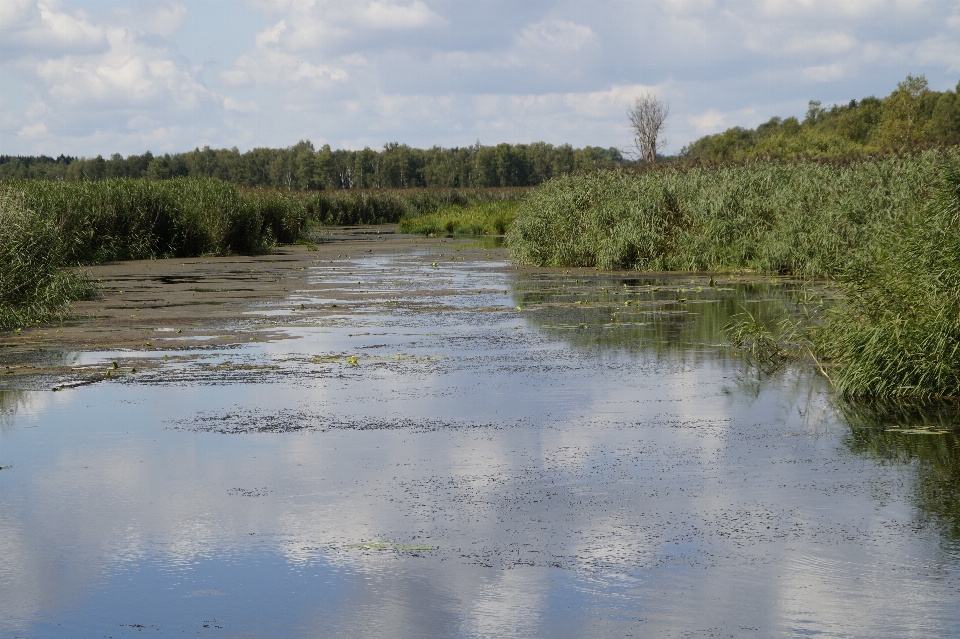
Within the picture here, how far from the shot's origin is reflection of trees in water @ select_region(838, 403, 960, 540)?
271 inches

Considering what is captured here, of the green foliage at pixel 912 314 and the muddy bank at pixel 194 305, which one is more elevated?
the green foliage at pixel 912 314

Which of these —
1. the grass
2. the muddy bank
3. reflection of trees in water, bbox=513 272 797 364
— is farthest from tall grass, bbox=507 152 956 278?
the grass

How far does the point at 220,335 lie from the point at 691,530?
10976mm

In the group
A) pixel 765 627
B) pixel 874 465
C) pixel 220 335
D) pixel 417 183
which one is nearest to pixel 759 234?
pixel 220 335

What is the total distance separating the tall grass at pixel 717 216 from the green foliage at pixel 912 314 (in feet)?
34.9

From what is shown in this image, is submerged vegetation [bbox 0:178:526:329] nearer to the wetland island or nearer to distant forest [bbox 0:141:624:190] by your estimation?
the wetland island

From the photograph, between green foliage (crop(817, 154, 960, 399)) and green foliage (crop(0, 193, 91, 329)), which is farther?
green foliage (crop(0, 193, 91, 329))

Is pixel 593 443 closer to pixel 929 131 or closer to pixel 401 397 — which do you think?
pixel 401 397

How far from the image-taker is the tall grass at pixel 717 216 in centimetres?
2355

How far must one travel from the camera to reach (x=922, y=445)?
27.8ft

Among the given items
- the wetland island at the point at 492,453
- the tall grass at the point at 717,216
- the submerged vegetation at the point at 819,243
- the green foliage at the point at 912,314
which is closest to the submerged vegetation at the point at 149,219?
the wetland island at the point at 492,453

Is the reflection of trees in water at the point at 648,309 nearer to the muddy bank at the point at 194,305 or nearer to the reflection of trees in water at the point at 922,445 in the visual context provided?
the muddy bank at the point at 194,305

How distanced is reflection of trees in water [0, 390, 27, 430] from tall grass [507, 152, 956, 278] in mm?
16075

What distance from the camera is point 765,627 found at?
16.2ft
